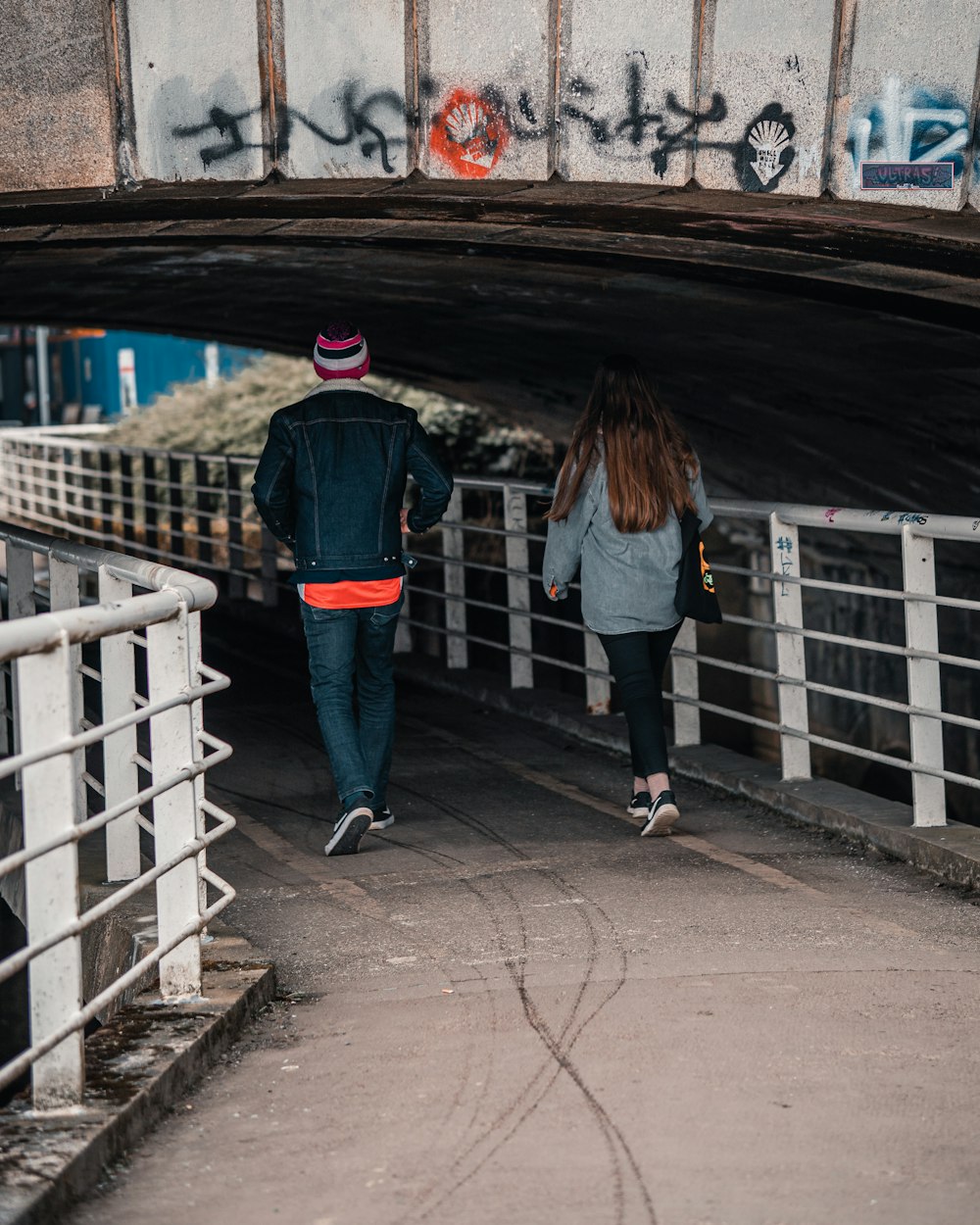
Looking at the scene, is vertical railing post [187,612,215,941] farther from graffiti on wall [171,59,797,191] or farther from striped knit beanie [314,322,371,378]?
graffiti on wall [171,59,797,191]

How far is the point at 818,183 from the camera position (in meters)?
6.89

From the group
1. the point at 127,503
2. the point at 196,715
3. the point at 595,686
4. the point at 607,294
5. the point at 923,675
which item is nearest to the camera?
the point at 196,715

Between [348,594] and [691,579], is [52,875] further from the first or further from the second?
[691,579]

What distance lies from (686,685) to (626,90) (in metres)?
2.88

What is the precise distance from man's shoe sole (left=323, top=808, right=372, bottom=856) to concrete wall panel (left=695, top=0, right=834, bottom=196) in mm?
2999

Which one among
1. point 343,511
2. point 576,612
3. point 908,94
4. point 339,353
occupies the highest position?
point 908,94

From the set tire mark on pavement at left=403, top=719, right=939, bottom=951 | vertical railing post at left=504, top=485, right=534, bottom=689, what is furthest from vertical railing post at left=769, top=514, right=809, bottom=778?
vertical railing post at left=504, top=485, right=534, bottom=689

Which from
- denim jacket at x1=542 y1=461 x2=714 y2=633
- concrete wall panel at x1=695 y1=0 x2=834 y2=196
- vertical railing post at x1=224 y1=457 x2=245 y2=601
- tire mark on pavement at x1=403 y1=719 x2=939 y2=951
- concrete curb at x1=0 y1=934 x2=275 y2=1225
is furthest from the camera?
vertical railing post at x1=224 y1=457 x2=245 y2=601

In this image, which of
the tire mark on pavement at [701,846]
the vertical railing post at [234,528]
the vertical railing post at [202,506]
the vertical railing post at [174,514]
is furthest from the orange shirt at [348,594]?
the vertical railing post at [174,514]

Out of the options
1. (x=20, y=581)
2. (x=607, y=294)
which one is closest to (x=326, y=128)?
(x=20, y=581)

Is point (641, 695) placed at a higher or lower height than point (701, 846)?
higher

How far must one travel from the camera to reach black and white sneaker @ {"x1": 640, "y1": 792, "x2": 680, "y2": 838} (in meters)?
6.55

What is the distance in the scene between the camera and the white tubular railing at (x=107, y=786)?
3402 millimetres

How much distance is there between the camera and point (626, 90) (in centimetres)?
673
